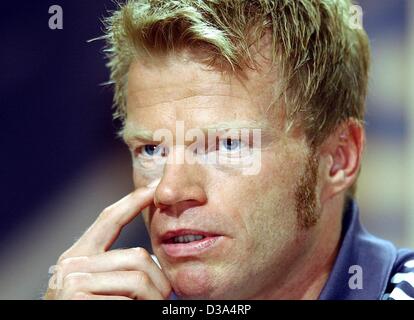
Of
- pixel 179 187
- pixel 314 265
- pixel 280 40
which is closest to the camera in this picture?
pixel 179 187

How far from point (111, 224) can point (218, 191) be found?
224 mm

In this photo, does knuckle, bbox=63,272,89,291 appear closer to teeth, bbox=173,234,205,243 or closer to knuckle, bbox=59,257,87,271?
knuckle, bbox=59,257,87,271

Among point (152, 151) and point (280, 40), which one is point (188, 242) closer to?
point (152, 151)

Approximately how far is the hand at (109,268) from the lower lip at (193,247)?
0.05 meters

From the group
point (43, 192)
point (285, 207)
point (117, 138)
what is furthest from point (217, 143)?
point (43, 192)

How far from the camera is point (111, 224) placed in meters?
1.36

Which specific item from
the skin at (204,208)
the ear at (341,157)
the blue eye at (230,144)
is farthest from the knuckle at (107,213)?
the ear at (341,157)

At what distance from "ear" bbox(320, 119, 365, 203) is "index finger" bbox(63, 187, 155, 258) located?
375mm

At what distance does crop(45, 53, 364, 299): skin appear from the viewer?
1283 mm

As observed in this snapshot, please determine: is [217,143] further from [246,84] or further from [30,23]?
[30,23]

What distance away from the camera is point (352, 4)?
1.54m

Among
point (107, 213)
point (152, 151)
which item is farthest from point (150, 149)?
point (107, 213)

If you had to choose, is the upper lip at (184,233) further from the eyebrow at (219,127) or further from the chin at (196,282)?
the eyebrow at (219,127)
